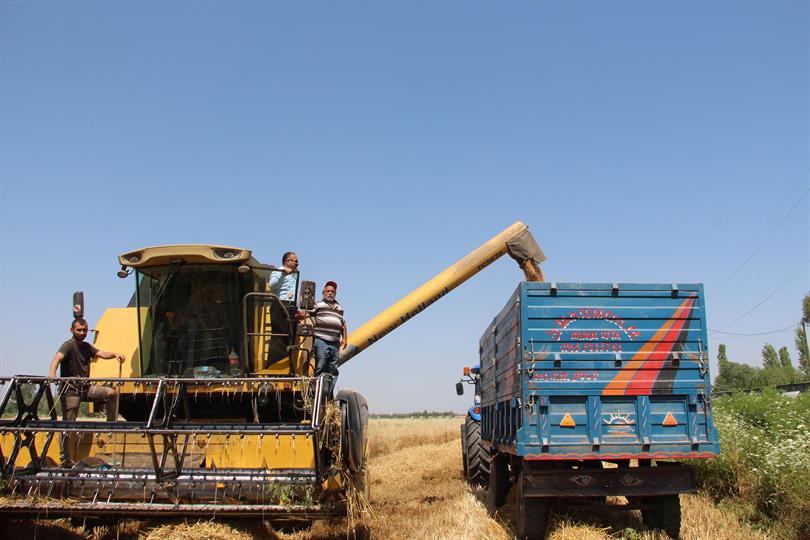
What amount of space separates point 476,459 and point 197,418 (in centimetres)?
505

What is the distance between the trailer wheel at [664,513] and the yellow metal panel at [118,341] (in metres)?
5.62

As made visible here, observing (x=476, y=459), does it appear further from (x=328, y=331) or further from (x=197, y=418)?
(x=197, y=418)

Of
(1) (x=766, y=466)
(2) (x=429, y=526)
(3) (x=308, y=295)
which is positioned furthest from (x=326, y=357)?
(1) (x=766, y=466)

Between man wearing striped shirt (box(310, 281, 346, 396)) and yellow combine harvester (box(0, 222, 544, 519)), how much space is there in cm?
15

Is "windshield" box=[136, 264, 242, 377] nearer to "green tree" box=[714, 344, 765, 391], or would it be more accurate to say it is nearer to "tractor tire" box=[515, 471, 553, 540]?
"tractor tire" box=[515, 471, 553, 540]

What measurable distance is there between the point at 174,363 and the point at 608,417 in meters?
4.48

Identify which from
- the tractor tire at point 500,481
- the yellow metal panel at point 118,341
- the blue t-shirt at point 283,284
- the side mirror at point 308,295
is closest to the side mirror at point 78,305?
the yellow metal panel at point 118,341

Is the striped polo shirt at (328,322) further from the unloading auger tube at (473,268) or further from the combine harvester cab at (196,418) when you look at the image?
the unloading auger tube at (473,268)

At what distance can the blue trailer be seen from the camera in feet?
21.2

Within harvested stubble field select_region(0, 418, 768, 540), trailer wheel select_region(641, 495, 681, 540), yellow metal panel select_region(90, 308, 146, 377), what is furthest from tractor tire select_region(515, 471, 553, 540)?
yellow metal panel select_region(90, 308, 146, 377)

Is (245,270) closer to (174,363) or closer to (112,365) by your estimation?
(174,363)

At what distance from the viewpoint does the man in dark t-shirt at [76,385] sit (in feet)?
22.1

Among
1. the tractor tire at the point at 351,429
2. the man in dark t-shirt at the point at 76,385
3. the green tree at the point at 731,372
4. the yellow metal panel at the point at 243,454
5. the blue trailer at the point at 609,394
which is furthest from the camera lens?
the green tree at the point at 731,372

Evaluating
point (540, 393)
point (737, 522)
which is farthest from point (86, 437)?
point (737, 522)
